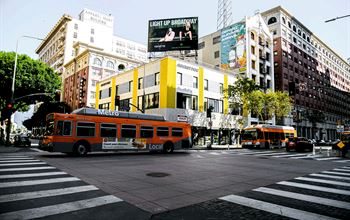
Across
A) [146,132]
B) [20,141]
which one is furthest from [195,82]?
[20,141]

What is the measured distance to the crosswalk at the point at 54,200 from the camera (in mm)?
4477

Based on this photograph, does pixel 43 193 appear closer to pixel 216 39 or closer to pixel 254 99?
pixel 254 99

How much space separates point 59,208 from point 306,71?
244 ft

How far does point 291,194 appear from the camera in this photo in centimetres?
635

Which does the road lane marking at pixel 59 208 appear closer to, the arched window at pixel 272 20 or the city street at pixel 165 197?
the city street at pixel 165 197

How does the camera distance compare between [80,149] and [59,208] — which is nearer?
[59,208]

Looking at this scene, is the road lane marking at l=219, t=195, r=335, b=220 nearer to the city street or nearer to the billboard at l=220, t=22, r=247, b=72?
the city street

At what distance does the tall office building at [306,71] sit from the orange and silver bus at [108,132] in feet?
124

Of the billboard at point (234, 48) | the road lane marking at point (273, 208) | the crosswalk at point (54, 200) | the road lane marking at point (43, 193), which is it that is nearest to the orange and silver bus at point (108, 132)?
the crosswalk at point (54, 200)

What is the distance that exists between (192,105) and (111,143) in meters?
19.6

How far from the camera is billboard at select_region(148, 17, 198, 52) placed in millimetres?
36031

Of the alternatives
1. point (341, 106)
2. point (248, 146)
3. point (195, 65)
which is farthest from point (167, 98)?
point (341, 106)

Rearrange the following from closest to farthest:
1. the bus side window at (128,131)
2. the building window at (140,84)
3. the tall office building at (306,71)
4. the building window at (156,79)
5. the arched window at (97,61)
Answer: the bus side window at (128,131), the building window at (156,79), the building window at (140,84), the arched window at (97,61), the tall office building at (306,71)

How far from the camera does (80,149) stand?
1595 cm
